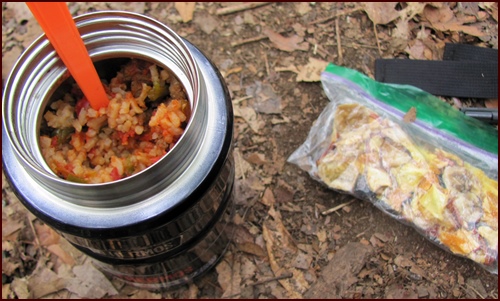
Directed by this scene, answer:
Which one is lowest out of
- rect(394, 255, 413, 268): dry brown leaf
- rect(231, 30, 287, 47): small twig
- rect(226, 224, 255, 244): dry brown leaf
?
rect(394, 255, 413, 268): dry brown leaf

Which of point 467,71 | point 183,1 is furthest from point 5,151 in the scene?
point 467,71

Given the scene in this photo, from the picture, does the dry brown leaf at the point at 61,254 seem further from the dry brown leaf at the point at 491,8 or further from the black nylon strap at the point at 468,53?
the dry brown leaf at the point at 491,8

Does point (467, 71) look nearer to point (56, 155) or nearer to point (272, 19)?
point (272, 19)

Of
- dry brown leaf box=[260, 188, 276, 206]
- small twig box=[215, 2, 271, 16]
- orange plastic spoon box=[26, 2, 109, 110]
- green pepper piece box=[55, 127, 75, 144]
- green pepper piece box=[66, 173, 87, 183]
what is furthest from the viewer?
small twig box=[215, 2, 271, 16]

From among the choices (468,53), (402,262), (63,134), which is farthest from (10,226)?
(468,53)

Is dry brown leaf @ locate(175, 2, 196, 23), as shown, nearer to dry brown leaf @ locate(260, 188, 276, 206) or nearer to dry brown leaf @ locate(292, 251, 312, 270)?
dry brown leaf @ locate(260, 188, 276, 206)

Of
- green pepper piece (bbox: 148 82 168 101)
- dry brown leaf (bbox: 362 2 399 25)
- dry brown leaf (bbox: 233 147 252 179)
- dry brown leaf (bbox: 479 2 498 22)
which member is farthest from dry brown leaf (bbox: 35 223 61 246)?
dry brown leaf (bbox: 479 2 498 22)
